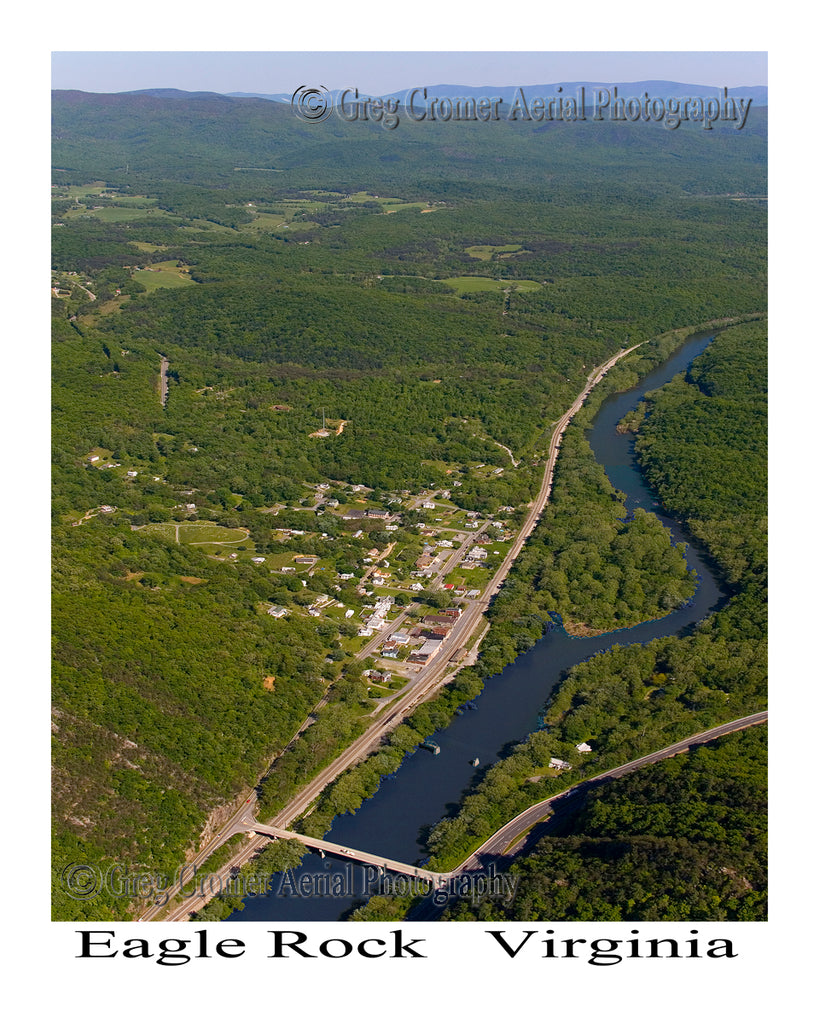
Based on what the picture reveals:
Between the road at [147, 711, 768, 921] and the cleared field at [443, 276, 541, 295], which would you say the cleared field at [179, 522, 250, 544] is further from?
the cleared field at [443, 276, 541, 295]

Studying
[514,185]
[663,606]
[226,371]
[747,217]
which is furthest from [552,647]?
[514,185]

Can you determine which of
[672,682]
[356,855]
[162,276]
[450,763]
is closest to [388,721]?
[450,763]

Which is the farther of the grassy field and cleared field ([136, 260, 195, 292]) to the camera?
the grassy field

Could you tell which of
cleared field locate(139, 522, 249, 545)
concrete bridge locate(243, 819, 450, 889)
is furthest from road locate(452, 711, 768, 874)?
cleared field locate(139, 522, 249, 545)

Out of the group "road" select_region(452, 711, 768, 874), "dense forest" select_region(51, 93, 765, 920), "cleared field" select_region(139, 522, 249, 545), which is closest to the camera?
"road" select_region(452, 711, 768, 874)

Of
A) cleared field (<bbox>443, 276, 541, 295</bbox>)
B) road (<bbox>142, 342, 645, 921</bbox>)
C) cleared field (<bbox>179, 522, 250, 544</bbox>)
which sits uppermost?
cleared field (<bbox>443, 276, 541, 295</bbox>)

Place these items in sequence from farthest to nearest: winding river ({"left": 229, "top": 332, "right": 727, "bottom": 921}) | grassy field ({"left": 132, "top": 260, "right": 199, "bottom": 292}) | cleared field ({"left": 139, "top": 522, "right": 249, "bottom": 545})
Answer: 1. grassy field ({"left": 132, "top": 260, "right": 199, "bottom": 292})
2. cleared field ({"left": 139, "top": 522, "right": 249, "bottom": 545})
3. winding river ({"left": 229, "top": 332, "right": 727, "bottom": 921})

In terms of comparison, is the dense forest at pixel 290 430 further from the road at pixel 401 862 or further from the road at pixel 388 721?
the road at pixel 401 862

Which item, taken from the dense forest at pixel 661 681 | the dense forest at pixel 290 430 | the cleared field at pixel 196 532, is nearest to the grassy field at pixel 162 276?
the dense forest at pixel 290 430
